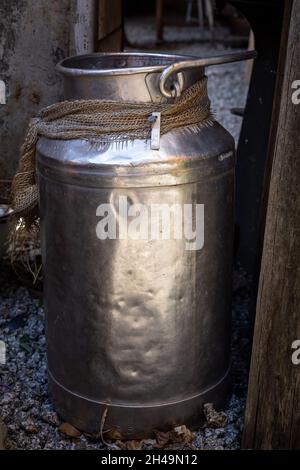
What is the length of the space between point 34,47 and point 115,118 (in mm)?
1280

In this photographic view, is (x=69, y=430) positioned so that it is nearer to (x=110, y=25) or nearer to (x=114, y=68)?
(x=114, y=68)

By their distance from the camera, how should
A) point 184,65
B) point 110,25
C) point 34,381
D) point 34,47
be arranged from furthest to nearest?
point 110,25 → point 34,47 → point 34,381 → point 184,65

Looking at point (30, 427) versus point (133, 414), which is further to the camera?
point (30, 427)

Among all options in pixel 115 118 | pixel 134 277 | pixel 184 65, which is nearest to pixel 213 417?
pixel 134 277

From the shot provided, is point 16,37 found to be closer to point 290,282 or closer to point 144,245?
point 144,245

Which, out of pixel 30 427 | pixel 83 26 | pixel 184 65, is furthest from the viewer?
pixel 83 26

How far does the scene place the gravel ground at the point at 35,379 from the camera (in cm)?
234

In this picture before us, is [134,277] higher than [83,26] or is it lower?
lower

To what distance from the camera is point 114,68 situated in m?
2.29

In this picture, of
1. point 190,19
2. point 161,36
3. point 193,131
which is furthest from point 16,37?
point 190,19

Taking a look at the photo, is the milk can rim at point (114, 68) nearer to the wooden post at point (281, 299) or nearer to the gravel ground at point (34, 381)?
the wooden post at point (281, 299)

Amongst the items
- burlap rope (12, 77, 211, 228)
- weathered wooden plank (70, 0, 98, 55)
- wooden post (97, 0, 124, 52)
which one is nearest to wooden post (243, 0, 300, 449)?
burlap rope (12, 77, 211, 228)

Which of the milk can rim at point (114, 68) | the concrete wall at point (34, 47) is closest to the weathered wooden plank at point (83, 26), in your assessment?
the concrete wall at point (34, 47)

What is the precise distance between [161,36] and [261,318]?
7015 millimetres
